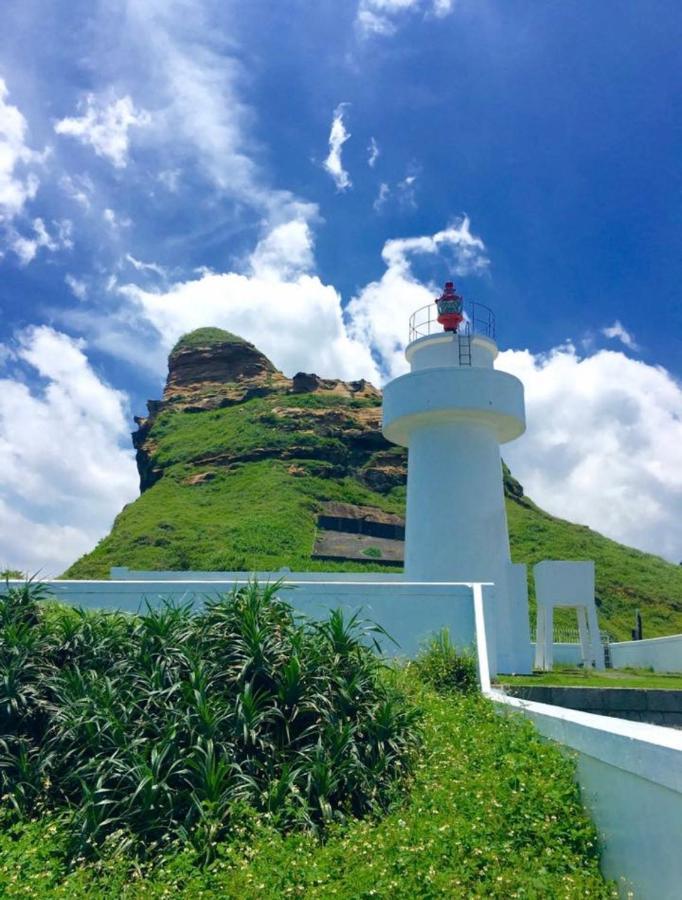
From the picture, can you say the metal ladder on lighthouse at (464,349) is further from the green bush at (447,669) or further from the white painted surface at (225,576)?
the green bush at (447,669)

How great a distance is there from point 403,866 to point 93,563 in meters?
36.6

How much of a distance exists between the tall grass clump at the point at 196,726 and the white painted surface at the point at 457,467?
6.43 m

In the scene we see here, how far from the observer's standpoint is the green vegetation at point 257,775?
466 centimetres

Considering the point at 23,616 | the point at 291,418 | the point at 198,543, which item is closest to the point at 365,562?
the point at 198,543

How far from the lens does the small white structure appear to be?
13727mm

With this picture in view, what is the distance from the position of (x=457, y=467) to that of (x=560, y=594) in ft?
9.51

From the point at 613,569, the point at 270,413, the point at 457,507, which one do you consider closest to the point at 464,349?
the point at 457,507

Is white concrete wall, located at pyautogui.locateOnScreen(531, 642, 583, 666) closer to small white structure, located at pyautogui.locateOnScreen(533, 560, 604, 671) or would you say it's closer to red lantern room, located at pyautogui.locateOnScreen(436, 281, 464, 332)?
small white structure, located at pyautogui.locateOnScreen(533, 560, 604, 671)

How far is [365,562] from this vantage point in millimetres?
37344

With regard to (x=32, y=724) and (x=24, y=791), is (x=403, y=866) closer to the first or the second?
(x=24, y=791)

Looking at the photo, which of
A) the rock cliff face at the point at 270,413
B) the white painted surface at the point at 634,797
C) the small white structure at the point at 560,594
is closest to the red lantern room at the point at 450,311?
the small white structure at the point at 560,594

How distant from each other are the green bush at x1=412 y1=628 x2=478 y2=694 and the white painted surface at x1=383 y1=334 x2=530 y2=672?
410 cm

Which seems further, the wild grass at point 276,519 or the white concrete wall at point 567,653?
the wild grass at point 276,519

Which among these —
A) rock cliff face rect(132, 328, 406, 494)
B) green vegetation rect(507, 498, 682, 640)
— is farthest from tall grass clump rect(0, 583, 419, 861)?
rock cliff face rect(132, 328, 406, 494)
